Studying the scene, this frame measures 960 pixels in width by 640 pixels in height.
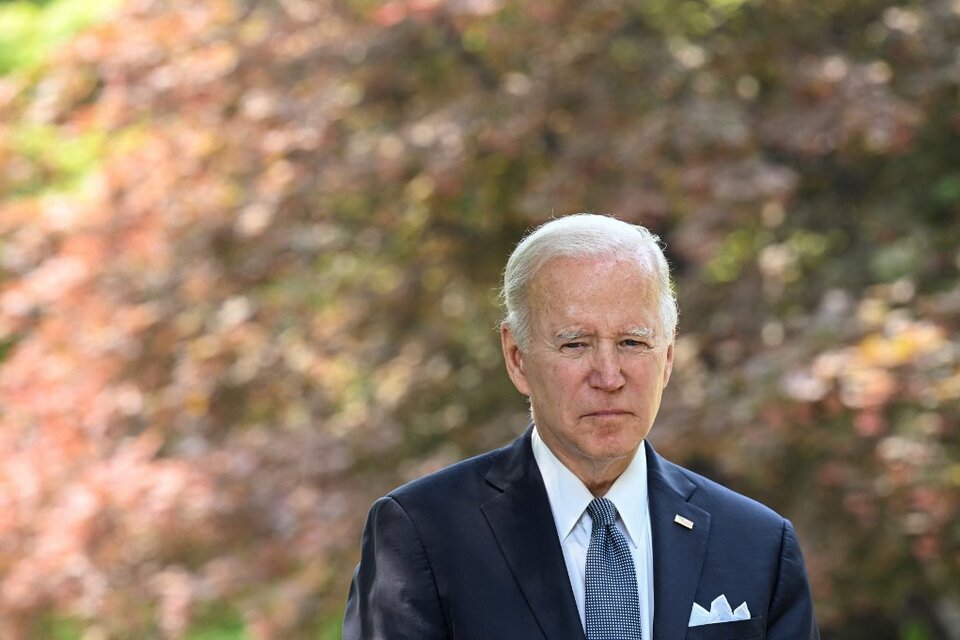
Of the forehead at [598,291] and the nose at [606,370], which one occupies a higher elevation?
the forehead at [598,291]

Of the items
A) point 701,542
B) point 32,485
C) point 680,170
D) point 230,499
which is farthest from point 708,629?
point 32,485

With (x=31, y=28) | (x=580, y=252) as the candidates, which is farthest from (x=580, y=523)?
(x=31, y=28)

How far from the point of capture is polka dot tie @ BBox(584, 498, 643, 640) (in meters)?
2.38

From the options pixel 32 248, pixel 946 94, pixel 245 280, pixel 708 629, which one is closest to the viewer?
pixel 708 629

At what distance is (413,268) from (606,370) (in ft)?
15.6

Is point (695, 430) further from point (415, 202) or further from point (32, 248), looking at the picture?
point (32, 248)

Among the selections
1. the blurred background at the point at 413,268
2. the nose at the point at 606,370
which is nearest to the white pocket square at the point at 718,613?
the nose at the point at 606,370

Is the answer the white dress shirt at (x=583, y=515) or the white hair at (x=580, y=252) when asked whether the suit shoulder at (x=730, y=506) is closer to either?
the white dress shirt at (x=583, y=515)

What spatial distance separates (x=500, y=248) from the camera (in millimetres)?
7098

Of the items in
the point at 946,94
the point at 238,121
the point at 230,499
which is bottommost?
the point at 230,499

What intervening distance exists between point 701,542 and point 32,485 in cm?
539

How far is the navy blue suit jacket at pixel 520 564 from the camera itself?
2354 millimetres

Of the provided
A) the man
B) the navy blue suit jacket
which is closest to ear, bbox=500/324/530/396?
the man

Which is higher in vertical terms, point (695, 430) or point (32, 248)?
point (32, 248)
